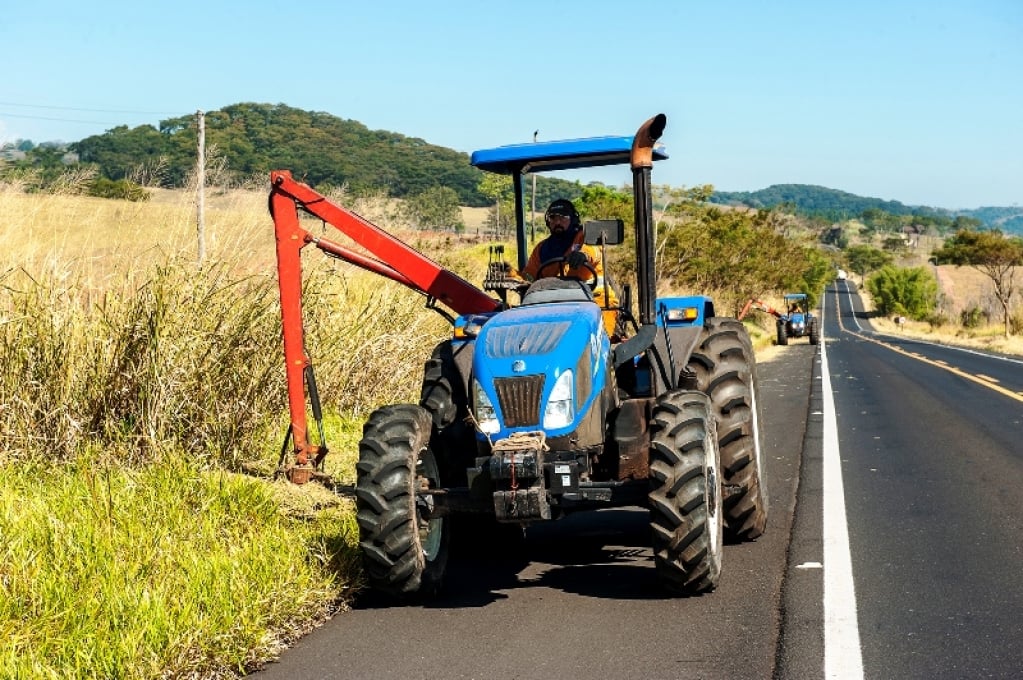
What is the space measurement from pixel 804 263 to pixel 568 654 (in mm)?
69955

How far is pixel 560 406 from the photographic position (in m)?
6.54

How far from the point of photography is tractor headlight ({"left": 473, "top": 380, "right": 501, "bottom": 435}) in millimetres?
6617

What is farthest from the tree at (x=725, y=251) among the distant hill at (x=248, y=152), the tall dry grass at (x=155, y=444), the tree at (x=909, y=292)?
the tree at (x=909, y=292)

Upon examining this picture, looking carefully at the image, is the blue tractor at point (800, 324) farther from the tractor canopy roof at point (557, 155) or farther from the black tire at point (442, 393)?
the black tire at point (442, 393)

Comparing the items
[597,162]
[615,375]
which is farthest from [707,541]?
[597,162]

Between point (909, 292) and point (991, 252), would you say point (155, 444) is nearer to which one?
point (991, 252)

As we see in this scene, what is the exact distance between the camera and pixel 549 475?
21.1 feet

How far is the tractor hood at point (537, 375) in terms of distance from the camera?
6516mm

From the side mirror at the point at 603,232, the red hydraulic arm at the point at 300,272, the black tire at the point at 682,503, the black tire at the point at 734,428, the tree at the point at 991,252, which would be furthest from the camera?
the tree at the point at 991,252

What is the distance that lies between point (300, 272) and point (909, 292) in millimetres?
147942

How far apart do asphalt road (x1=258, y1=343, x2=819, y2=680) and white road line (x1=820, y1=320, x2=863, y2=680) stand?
0.12 meters

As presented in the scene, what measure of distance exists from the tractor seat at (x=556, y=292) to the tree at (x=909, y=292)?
143126mm

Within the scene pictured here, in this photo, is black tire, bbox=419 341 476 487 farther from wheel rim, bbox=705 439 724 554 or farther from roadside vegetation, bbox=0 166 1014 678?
wheel rim, bbox=705 439 724 554

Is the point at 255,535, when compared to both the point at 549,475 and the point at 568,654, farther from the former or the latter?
the point at 568,654
